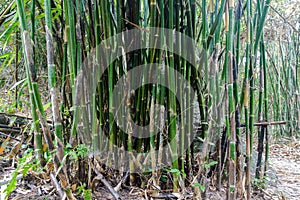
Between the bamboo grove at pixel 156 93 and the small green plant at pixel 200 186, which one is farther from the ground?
the bamboo grove at pixel 156 93

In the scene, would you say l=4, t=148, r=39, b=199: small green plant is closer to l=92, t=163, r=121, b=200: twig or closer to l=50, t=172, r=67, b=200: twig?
l=50, t=172, r=67, b=200: twig

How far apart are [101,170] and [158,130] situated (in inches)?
8.7

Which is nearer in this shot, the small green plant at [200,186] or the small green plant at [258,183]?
the small green plant at [200,186]

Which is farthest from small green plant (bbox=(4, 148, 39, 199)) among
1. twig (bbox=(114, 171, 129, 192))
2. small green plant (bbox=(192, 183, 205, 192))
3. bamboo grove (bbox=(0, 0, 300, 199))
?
small green plant (bbox=(192, 183, 205, 192))

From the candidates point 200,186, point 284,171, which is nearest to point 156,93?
→ point 200,186

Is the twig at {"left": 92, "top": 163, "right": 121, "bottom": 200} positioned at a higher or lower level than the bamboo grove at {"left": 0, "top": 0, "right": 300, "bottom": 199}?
lower

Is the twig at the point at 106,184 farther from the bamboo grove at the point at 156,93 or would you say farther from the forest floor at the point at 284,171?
the forest floor at the point at 284,171

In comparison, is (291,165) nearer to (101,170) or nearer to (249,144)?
(249,144)

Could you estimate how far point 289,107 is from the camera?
281 centimetres

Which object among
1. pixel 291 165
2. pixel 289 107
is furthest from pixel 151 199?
pixel 289 107

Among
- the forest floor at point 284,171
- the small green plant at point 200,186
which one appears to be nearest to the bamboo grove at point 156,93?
the small green plant at point 200,186

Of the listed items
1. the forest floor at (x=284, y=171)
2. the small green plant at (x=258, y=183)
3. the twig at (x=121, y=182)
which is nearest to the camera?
the twig at (x=121, y=182)

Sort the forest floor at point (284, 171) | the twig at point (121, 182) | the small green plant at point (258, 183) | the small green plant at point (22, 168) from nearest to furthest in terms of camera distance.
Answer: the small green plant at point (22, 168), the twig at point (121, 182), the small green plant at point (258, 183), the forest floor at point (284, 171)

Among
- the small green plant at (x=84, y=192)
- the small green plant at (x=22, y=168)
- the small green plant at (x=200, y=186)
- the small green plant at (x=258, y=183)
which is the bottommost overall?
the small green plant at (x=258, y=183)
